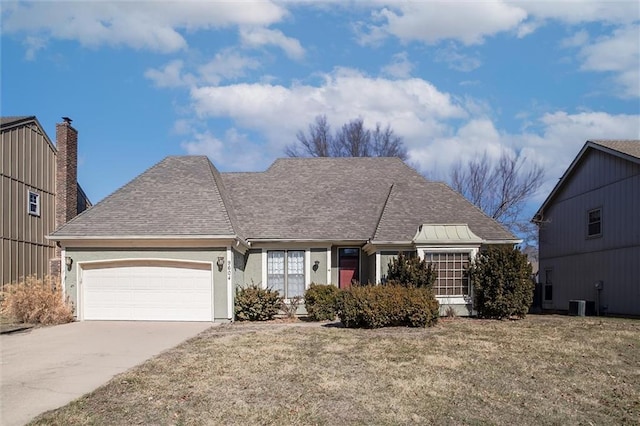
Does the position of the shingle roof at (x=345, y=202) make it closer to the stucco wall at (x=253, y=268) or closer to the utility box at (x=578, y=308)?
the stucco wall at (x=253, y=268)

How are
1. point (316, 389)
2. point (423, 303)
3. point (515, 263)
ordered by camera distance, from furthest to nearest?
point (515, 263)
point (423, 303)
point (316, 389)

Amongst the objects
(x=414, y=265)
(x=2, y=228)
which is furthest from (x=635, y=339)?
(x=2, y=228)

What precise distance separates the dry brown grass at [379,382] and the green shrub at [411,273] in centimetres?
352

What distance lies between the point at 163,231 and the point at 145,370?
8.10 m

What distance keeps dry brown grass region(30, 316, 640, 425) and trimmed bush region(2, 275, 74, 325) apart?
19.3ft

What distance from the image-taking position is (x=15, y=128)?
23500 millimetres

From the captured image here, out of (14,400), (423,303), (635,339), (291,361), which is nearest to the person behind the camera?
(14,400)

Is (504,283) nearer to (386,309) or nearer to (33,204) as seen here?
(386,309)

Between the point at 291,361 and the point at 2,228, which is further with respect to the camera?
the point at 2,228

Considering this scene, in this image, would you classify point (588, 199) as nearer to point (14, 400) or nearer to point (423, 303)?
point (423, 303)

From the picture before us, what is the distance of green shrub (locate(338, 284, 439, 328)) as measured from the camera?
1409 cm

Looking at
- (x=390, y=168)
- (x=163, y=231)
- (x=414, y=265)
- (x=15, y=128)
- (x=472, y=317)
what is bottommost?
(x=472, y=317)

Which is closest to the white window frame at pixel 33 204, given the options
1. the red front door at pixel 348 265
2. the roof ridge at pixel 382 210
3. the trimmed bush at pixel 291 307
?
the trimmed bush at pixel 291 307

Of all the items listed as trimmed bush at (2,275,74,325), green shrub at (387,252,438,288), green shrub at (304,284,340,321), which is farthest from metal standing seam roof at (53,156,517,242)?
green shrub at (304,284,340,321)
